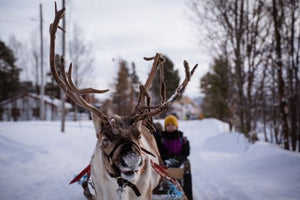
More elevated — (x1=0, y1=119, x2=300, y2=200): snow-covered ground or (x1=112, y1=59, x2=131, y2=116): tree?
(x1=112, y1=59, x2=131, y2=116): tree

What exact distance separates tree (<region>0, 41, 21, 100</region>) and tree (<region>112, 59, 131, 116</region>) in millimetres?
12719

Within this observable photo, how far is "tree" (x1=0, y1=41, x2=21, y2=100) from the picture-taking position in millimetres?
27047

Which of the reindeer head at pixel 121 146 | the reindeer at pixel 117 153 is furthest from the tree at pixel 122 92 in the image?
the reindeer head at pixel 121 146

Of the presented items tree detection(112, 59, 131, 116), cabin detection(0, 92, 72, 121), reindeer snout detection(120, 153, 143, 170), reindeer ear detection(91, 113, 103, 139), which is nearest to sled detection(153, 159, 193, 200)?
reindeer ear detection(91, 113, 103, 139)

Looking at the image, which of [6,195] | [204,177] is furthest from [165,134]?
[6,195]

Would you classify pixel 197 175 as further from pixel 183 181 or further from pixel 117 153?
pixel 117 153

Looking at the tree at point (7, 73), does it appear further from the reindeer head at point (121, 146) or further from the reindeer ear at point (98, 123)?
the reindeer head at point (121, 146)

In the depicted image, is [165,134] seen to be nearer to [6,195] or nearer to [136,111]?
[136,111]

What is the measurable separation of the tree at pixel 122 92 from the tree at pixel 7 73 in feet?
41.7

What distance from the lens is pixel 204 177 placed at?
6258 millimetres

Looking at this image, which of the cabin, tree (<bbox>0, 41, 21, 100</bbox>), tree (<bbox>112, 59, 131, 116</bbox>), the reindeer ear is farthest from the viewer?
the cabin

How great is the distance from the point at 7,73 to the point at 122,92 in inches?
550

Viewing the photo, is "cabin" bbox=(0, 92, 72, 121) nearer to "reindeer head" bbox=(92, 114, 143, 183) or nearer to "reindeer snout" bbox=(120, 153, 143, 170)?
"reindeer head" bbox=(92, 114, 143, 183)

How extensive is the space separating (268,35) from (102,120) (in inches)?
362
